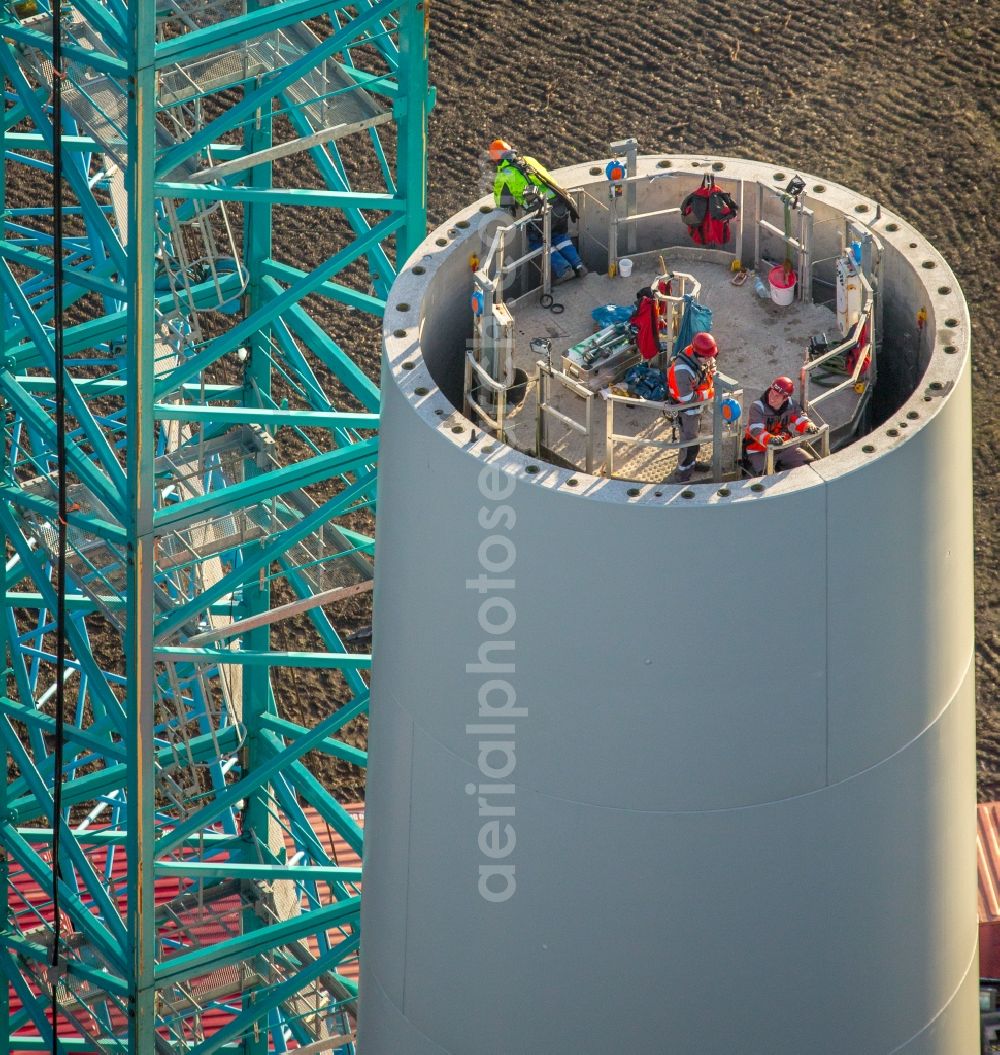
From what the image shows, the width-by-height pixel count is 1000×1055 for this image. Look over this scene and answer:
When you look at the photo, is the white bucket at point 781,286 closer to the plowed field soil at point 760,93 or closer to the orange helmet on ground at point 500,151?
the orange helmet on ground at point 500,151

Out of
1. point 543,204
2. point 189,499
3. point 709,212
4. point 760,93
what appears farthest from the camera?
point 760,93

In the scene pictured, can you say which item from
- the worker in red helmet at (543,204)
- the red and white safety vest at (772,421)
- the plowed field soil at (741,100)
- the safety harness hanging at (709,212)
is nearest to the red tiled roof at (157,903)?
the plowed field soil at (741,100)

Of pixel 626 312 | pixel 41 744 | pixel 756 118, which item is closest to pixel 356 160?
pixel 756 118

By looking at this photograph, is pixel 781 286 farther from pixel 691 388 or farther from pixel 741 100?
pixel 741 100

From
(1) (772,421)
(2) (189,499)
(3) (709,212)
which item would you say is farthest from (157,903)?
(1) (772,421)

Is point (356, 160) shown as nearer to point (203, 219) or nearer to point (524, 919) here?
point (203, 219)
